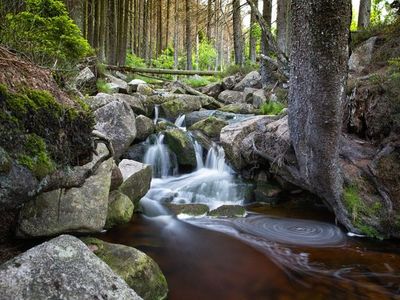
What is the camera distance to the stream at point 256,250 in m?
4.45

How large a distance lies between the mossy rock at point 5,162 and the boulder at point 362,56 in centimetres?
788

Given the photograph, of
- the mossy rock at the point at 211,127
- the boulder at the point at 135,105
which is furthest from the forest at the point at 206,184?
the boulder at the point at 135,105

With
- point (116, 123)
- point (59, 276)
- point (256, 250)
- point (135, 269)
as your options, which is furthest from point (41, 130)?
point (116, 123)

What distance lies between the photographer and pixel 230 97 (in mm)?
15406

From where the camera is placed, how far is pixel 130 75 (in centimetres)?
1988

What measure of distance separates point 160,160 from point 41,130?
6.33m

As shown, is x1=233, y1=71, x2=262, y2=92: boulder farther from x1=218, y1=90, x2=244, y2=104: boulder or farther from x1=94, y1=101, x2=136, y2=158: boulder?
x1=94, y1=101, x2=136, y2=158: boulder

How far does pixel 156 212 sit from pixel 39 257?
4219 mm

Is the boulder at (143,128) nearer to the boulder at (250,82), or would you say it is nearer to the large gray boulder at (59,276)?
the large gray boulder at (59,276)

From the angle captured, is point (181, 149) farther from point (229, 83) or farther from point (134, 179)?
point (229, 83)

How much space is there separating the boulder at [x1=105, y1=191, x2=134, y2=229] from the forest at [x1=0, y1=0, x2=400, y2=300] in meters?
0.03

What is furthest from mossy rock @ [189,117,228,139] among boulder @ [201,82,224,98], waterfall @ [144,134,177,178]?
boulder @ [201,82,224,98]

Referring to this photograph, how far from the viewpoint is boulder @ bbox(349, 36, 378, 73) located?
8508mm

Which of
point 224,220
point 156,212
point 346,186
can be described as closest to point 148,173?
point 156,212
